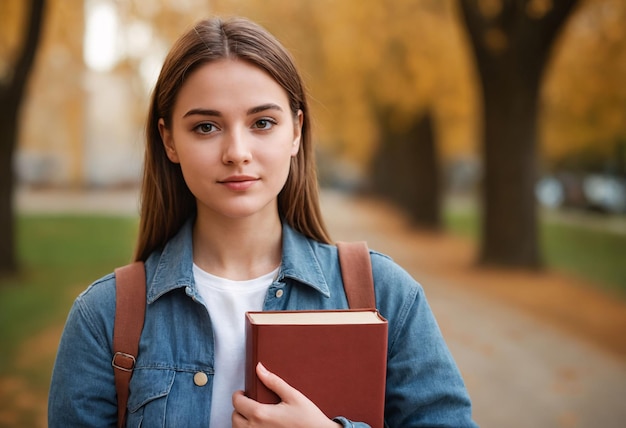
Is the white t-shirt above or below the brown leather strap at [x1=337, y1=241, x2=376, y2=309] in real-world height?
below

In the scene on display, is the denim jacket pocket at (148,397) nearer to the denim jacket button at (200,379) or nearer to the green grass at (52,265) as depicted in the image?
the denim jacket button at (200,379)

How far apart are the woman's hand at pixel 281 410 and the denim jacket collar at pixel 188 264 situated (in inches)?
11.0

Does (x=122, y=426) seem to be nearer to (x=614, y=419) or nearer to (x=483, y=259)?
(x=614, y=419)

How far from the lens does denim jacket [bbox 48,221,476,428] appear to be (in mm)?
1421

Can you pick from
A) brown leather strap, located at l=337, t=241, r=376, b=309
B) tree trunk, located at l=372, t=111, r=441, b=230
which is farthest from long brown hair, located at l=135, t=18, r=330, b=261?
tree trunk, located at l=372, t=111, r=441, b=230

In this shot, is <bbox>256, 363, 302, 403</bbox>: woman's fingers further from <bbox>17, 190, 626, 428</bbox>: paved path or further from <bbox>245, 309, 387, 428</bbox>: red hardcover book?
<bbox>17, 190, 626, 428</bbox>: paved path

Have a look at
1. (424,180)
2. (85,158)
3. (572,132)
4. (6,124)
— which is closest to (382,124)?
(424,180)

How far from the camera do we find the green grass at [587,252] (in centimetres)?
625

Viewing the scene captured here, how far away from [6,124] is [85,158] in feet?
3.67

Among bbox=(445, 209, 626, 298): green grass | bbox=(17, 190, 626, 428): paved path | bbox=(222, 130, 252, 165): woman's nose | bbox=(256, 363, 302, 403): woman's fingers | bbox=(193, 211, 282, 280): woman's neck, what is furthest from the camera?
bbox=(445, 209, 626, 298): green grass

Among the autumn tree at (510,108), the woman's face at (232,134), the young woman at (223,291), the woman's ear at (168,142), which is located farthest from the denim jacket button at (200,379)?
the autumn tree at (510,108)

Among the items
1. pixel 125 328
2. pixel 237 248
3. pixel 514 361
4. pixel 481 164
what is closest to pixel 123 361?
pixel 125 328

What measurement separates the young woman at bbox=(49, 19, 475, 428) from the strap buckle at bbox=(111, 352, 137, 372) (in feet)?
0.06

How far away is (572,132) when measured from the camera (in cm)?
754
